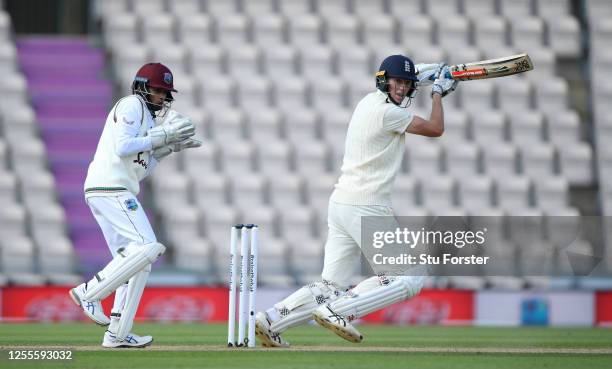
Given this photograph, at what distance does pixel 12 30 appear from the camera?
15.0m

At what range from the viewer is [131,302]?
19.9 feet

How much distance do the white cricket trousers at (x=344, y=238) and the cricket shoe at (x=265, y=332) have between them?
39 centimetres

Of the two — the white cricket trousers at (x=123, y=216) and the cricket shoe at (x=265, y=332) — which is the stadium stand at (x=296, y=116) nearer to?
the cricket shoe at (x=265, y=332)

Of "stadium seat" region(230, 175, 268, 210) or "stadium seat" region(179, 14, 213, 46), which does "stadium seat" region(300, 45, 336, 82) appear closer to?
"stadium seat" region(179, 14, 213, 46)

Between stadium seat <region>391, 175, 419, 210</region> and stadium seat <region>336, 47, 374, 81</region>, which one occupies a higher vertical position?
stadium seat <region>336, 47, 374, 81</region>

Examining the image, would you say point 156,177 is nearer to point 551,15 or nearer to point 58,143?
point 58,143

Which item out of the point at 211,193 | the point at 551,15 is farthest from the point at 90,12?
the point at 551,15

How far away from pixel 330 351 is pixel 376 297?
374 millimetres

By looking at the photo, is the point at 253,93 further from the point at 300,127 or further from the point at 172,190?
the point at 172,190

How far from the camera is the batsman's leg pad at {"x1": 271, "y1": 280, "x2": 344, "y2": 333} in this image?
20.4 feet

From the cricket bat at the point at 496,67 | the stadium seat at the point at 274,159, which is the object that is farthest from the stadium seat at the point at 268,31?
the cricket bat at the point at 496,67

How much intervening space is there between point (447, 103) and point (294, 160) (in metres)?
2.13

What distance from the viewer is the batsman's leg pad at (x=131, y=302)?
6.04 meters

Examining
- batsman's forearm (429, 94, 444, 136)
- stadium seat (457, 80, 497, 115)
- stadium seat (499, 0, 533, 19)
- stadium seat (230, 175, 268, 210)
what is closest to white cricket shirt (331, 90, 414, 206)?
batsman's forearm (429, 94, 444, 136)
